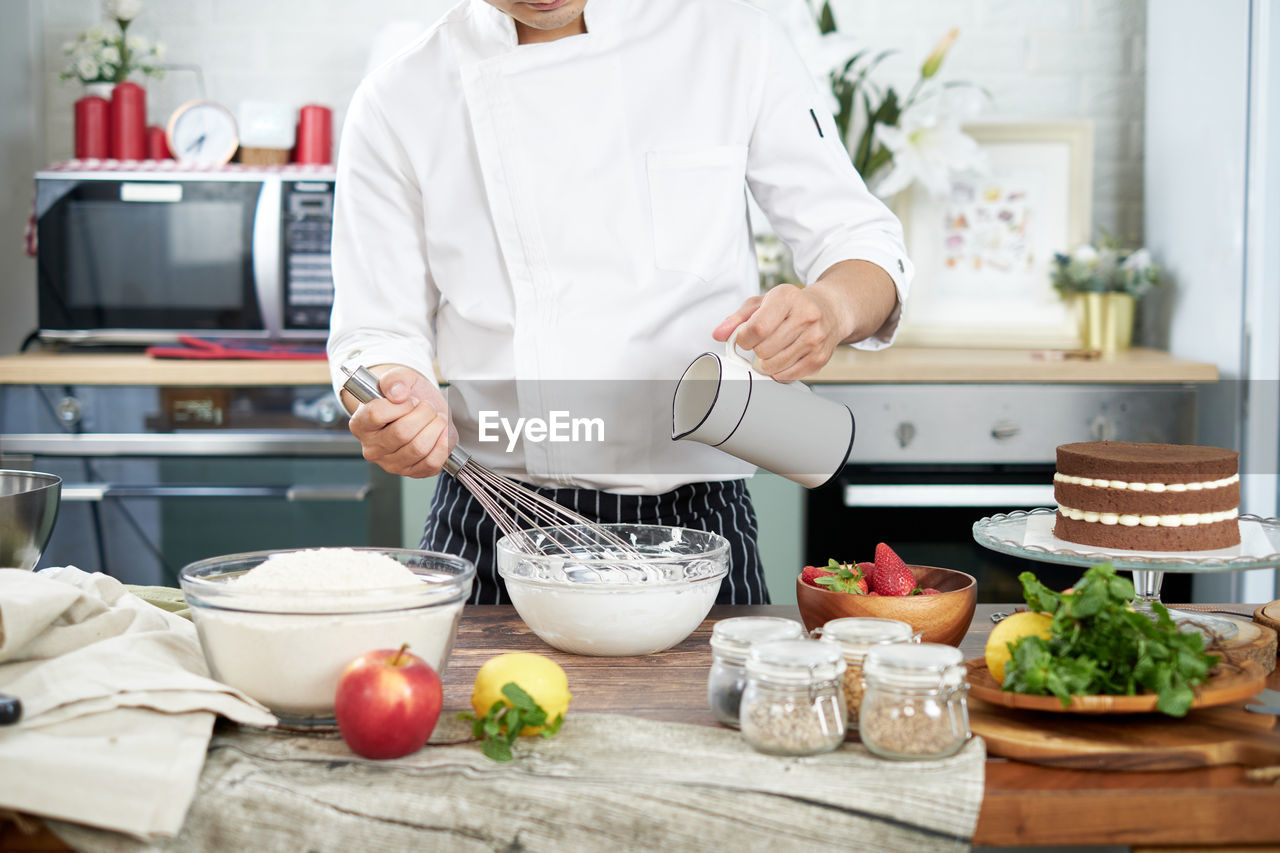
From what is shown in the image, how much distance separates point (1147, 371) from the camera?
221 cm

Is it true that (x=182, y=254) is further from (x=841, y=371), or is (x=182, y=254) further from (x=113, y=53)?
(x=841, y=371)

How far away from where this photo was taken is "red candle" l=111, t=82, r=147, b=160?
2.49m

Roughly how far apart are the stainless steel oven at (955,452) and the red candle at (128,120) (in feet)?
5.16

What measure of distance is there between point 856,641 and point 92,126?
229 cm

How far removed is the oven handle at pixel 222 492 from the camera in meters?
2.22

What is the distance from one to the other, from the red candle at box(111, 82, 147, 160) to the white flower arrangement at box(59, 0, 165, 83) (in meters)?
0.06

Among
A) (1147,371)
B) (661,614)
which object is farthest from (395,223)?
(1147,371)

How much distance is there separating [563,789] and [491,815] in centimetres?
5

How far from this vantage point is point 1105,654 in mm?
799

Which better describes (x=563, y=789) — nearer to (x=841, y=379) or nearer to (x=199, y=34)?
(x=841, y=379)

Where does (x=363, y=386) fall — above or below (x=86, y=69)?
below

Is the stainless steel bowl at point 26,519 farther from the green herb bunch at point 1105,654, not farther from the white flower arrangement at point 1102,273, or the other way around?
the white flower arrangement at point 1102,273

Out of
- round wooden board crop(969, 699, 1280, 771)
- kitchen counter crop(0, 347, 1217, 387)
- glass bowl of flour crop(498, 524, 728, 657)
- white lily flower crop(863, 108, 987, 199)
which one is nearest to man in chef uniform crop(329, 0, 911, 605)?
glass bowl of flour crop(498, 524, 728, 657)

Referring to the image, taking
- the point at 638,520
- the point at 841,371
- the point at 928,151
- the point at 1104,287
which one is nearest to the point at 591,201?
the point at 638,520
